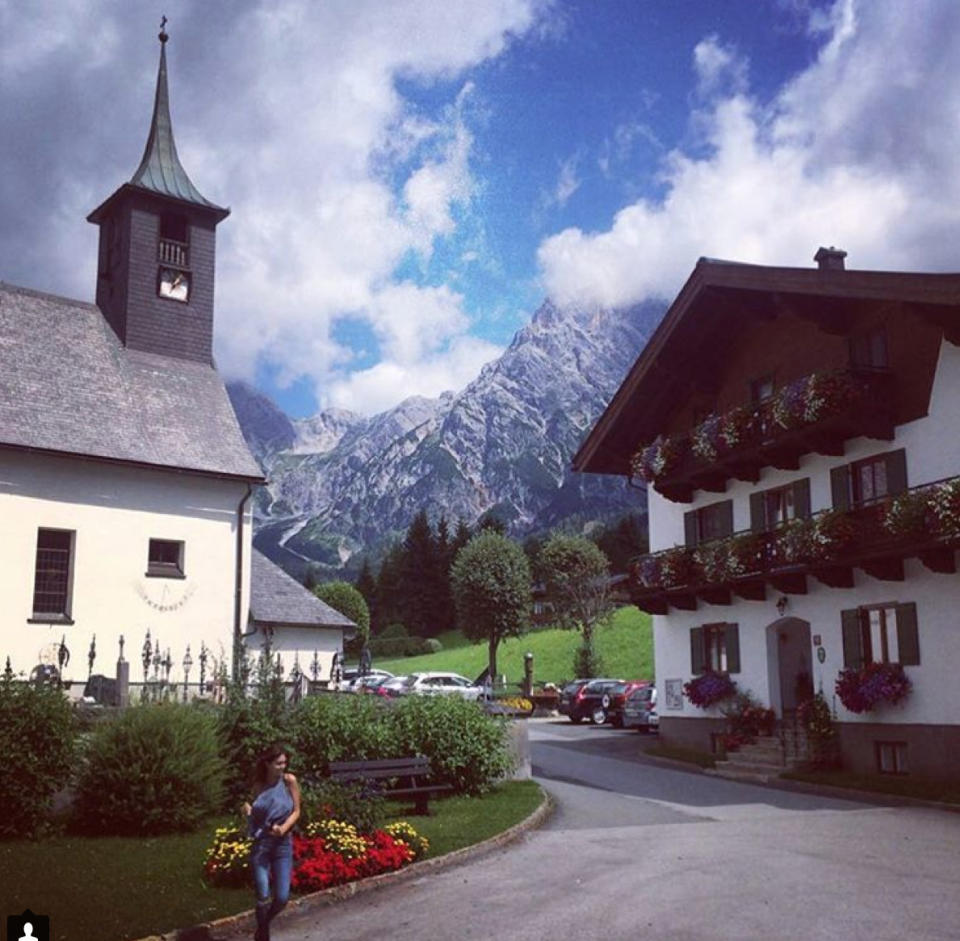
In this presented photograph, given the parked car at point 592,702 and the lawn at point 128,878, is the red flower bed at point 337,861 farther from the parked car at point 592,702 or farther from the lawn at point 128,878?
the parked car at point 592,702

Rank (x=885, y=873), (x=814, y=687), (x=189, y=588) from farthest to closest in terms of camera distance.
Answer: (x=189, y=588) < (x=814, y=687) < (x=885, y=873)

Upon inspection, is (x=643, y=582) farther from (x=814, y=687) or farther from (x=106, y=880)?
(x=106, y=880)

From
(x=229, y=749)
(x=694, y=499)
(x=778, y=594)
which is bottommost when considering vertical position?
(x=229, y=749)

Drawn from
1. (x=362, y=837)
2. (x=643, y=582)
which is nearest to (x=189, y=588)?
(x=643, y=582)

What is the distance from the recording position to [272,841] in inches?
388

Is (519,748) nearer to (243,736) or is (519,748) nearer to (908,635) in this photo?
(243,736)

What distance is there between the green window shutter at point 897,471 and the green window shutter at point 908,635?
7.79ft

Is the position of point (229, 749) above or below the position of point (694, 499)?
below

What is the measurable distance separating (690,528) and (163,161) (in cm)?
2042

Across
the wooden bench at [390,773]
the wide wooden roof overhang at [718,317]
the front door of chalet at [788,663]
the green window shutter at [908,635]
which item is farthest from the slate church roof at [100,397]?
the green window shutter at [908,635]

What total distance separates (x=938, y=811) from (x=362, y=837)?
10.7 metres

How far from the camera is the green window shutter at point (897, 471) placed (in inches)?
888

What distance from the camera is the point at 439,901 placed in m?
11.4

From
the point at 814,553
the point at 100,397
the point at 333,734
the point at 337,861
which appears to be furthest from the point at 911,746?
the point at 100,397
